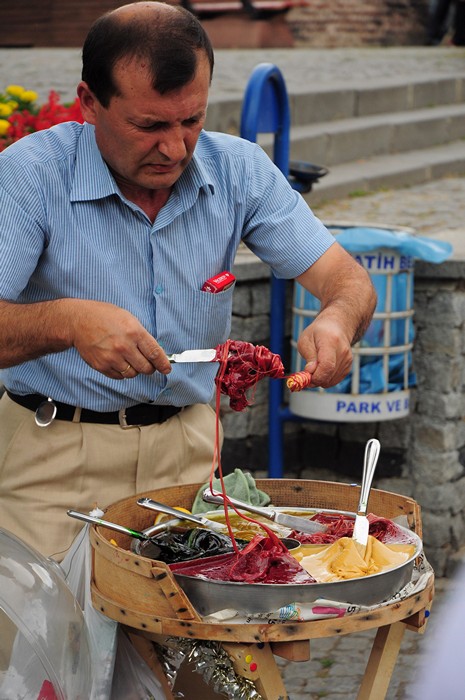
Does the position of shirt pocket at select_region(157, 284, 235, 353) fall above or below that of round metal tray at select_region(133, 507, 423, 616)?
above

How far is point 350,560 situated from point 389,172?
7053 millimetres

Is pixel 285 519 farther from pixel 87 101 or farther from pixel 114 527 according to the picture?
pixel 87 101

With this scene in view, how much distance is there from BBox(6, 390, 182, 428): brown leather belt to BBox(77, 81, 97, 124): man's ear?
2.30 feet

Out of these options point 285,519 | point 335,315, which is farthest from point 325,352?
point 285,519

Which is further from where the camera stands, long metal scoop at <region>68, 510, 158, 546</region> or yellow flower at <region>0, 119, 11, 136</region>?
yellow flower at <region>0, 119, 11, 136</region>

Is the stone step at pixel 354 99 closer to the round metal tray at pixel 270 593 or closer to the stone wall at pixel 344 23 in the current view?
the stone wall at pixel 344 23

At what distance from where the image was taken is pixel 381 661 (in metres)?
2.51

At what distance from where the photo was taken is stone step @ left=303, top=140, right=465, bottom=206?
8.25 m

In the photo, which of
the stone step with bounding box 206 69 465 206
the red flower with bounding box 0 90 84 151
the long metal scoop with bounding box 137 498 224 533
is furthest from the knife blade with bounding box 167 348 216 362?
the stone step with bounding box 206 69 465 206

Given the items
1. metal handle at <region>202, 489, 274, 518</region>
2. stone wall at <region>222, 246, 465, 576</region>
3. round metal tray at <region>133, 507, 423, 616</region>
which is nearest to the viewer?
round metal tray at <region>133, 507, 423, 616</region>

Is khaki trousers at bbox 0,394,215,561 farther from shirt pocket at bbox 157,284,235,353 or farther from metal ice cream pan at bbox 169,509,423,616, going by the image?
metal ice cream pan at bbox 169,509,423,616

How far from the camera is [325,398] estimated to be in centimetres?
500

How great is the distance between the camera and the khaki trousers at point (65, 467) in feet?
9.56

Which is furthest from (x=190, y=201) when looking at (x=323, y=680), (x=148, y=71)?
(x=323, y=680)
